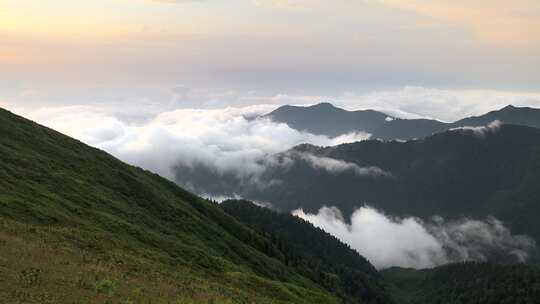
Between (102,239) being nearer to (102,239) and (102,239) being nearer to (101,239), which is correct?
(102,239)

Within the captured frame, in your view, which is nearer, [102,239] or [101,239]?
[101,239]

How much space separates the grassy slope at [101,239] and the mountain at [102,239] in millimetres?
167

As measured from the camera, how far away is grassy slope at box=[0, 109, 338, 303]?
32.5m

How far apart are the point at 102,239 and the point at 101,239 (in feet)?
0.57

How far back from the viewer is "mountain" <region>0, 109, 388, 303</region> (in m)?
32.5

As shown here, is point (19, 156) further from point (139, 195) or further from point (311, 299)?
point (311, 299)

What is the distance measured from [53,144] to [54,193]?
1657 inches

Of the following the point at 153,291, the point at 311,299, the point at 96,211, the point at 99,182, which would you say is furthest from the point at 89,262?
the point at 99,182

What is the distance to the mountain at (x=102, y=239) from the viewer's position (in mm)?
32469

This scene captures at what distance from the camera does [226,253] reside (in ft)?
322

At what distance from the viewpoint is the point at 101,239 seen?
55.1 m

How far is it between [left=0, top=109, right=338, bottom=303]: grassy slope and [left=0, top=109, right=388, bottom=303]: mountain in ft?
0.55

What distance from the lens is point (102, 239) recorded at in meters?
55.3

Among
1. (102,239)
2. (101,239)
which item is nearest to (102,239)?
(102,239)
